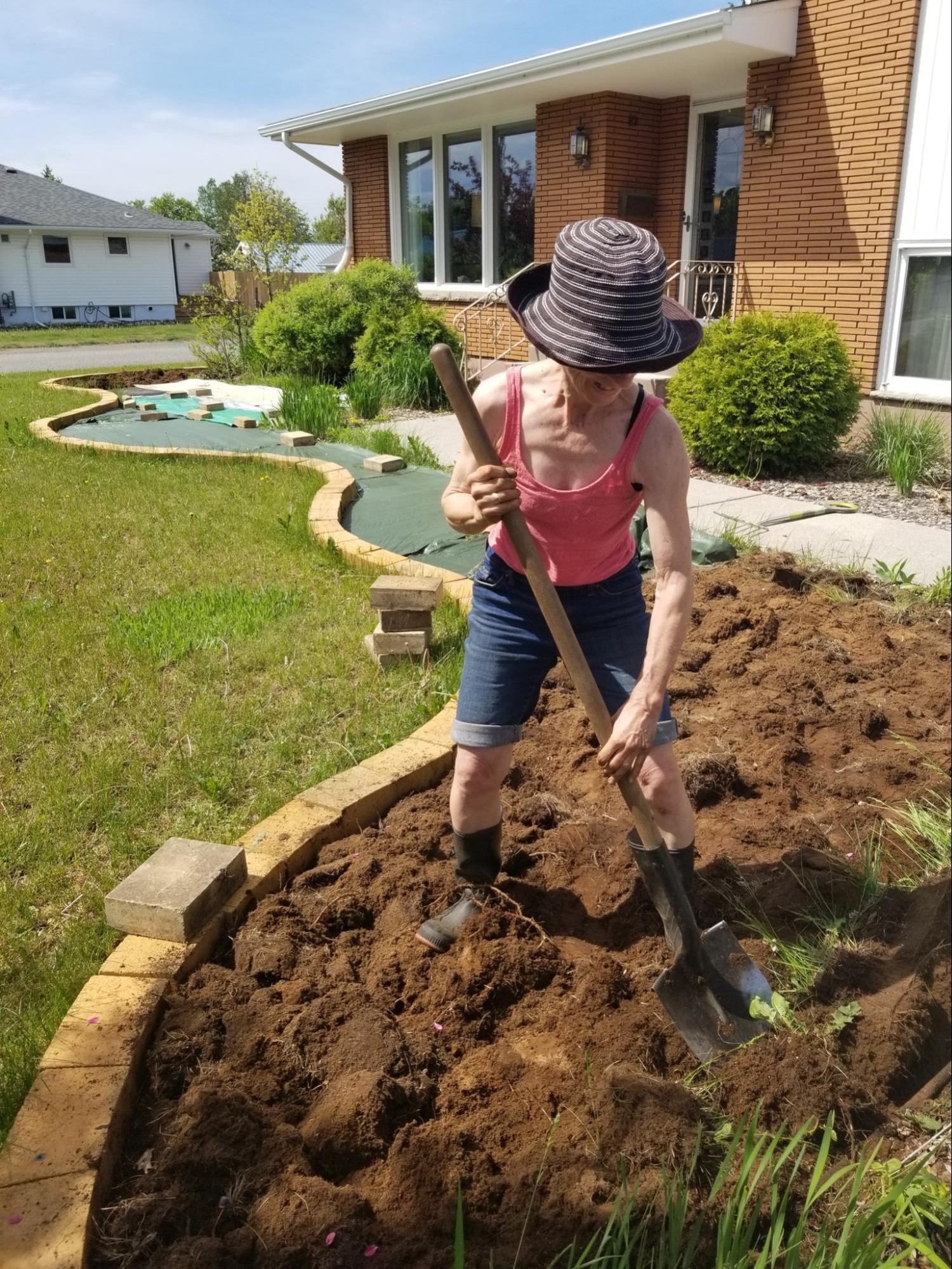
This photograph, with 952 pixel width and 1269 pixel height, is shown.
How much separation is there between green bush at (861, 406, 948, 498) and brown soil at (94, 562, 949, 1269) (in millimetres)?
942

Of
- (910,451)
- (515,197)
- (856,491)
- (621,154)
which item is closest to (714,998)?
(910,451)

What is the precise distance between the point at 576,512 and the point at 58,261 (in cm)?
4430

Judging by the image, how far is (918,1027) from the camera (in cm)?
206

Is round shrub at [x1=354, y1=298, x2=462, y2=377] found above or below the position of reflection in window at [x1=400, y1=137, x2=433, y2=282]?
below

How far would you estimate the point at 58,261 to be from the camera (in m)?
40.3

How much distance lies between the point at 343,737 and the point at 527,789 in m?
0.72

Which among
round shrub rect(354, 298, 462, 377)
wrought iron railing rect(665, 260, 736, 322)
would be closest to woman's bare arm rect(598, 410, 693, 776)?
wrought iron railing rect(665, 260, 736, 322)

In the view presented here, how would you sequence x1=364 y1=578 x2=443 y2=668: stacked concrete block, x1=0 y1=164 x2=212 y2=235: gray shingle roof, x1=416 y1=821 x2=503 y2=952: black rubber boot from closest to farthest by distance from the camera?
x1=416 y1=821 x2=503 y2=952: black rubber boot, x1=364 y1=578 x2=443 y2=668: stacked concrete block, x1=0 y1=164 x2=212 y2=235: gray shingle roof

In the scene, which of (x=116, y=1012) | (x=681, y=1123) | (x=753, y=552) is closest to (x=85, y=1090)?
(x=116, y=1012)

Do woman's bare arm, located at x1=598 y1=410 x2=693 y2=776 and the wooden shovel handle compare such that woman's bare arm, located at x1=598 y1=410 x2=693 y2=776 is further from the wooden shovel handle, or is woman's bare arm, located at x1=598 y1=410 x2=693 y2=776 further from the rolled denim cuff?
the rolled denim cuff

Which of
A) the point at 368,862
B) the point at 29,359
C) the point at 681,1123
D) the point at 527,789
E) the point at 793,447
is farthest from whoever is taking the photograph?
the point at 29,359

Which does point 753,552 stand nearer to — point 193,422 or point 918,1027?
point 918,1027

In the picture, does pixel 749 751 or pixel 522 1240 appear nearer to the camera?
pixel 522 1240

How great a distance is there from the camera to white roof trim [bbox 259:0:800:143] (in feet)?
28.5
